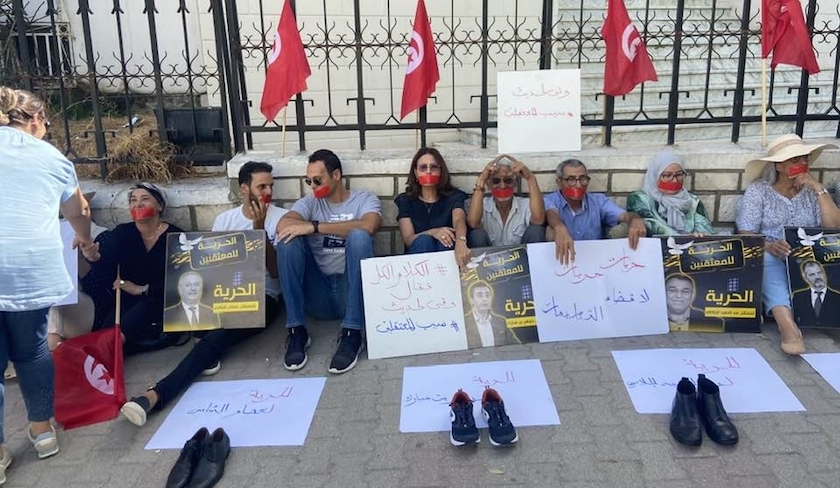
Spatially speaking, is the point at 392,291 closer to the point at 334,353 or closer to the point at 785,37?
the point at 334,353

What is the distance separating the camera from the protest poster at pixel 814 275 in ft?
13.2

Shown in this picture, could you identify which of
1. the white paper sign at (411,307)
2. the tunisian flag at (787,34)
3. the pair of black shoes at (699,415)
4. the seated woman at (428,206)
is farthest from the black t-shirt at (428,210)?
the tunisian flag at (787,34)

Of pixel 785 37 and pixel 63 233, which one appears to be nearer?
pixel 63 233

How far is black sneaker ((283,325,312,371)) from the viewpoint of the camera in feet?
12.9

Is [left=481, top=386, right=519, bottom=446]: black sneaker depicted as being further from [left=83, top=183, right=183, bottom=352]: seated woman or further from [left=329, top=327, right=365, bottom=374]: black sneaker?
[left=83, top=183, right=183, bottom=352]: seated woman

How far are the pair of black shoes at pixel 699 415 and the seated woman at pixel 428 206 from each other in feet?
5.34

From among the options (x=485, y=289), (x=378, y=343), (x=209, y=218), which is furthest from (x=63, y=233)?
(x=485, y=289)

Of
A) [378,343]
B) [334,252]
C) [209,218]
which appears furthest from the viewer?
[209,218]

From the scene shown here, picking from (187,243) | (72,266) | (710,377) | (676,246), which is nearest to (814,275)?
(676,246)

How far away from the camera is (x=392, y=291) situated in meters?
4.05

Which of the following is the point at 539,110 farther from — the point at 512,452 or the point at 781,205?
the point at 512,452

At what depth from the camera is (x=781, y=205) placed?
172 inches

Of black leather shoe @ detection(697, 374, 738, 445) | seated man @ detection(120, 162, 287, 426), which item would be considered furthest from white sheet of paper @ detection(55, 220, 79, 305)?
black leather shoe @ detection(697, 374, 738, 445)

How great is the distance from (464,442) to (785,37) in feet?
12.0
